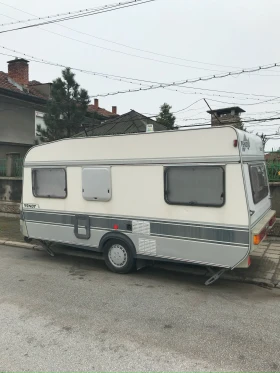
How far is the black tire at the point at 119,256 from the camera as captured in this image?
6.17 meters

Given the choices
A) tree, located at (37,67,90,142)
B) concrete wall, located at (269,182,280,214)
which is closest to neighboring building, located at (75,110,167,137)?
tree, located at (37,67,90,142)

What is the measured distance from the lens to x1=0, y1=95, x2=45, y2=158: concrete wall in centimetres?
1767

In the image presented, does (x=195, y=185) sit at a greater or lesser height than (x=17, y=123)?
lesser

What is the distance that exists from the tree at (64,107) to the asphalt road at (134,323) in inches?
376

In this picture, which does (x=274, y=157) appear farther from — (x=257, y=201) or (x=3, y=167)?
(x=3, y=167)

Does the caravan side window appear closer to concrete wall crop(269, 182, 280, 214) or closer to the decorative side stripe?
the decorative side stripe

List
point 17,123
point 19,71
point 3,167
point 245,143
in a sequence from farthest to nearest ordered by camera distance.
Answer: point 19,71
point 17,123
point 3,167
point 245,143

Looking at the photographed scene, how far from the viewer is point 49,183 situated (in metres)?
7.12

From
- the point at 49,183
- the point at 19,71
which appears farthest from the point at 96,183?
the point at 19,71

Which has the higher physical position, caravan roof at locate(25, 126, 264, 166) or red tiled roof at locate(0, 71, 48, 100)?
red tiled roof at locate(0, 71, 48, 100)

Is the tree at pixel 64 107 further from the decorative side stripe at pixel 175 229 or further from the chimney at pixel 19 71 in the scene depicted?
the decorative side stripe at pixel 175 229

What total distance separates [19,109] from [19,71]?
10.5ft

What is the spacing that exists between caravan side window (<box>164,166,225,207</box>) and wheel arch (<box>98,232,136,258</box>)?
3.61 feet

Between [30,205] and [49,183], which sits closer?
[49,183]
